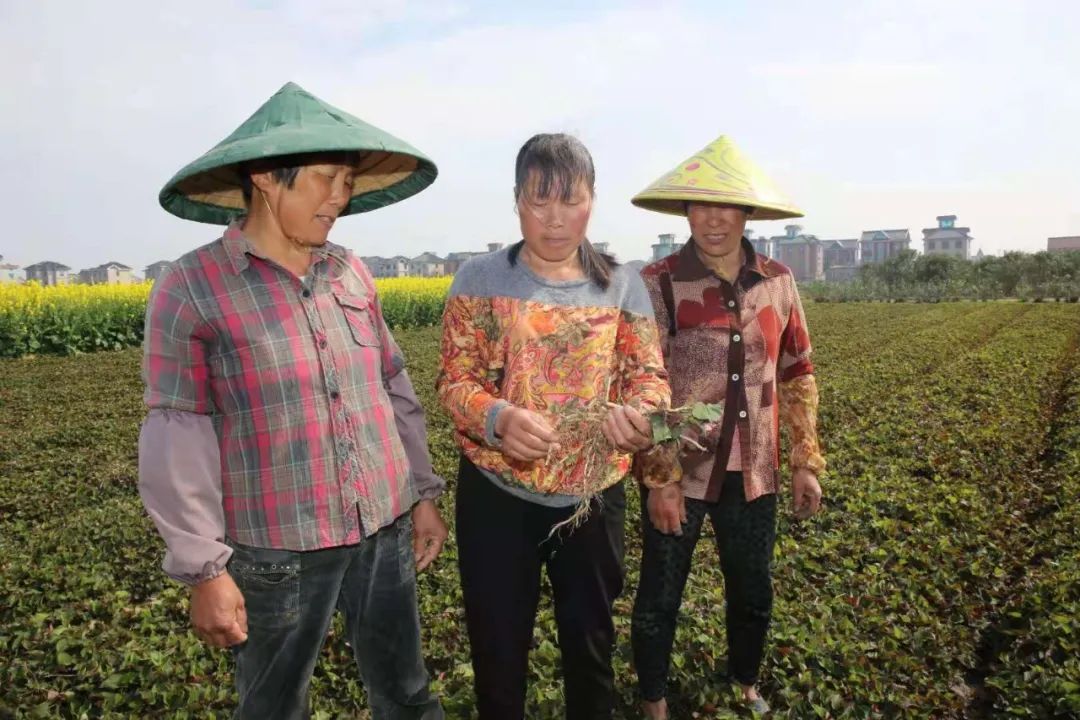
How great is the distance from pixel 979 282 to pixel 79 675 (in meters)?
68.1

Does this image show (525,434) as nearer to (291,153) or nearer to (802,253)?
(291,153)

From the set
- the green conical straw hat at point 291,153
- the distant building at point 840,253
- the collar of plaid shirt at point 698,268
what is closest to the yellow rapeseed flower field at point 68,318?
the green conical straw hat at point 291,153

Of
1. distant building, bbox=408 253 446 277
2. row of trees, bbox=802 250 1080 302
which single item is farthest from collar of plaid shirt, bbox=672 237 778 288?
distant building, bbox=408 253 446 277

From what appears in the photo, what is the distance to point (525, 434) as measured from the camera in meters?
1.86

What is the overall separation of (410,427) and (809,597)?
10.1 feet

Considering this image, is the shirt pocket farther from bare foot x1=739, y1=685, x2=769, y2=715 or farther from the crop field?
bare foot x1=739, y1=685, x2=769, y2=715

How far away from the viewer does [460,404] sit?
2.03 metres

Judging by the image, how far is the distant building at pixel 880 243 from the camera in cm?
13412

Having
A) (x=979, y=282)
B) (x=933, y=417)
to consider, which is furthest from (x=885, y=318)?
(x=979, y=282)

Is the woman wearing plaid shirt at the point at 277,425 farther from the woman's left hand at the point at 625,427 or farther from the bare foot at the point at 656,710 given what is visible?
the bare foot at the point at 656,710

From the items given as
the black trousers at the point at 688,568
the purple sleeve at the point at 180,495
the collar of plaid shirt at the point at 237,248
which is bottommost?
the black trousers at the point at 688,568

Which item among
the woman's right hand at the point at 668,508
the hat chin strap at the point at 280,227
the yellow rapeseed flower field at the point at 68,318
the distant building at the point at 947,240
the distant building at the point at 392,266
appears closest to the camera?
the hat chin strap at the point at 280,227

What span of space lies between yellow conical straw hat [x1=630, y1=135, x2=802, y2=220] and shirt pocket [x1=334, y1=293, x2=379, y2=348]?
1162mm

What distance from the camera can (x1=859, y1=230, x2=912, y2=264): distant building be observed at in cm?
13412
